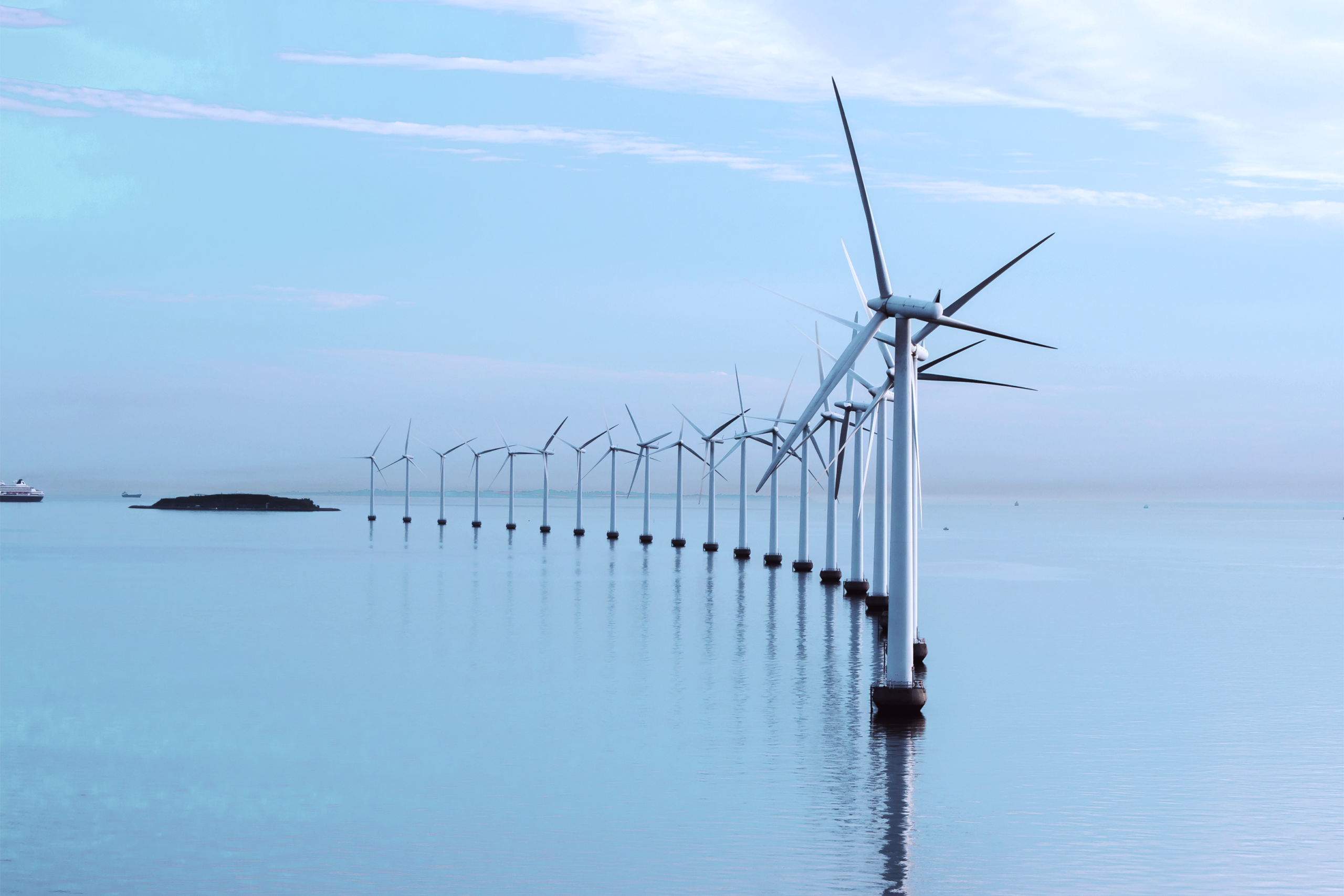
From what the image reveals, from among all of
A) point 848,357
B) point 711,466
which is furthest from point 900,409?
point 711,466

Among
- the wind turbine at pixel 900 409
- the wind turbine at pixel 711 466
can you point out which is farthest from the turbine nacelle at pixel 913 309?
the wind turbine at pixel 711 466

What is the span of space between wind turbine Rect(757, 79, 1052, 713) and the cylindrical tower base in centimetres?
6

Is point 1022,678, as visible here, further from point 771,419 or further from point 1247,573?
point 1247,573

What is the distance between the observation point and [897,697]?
41719 millimetres

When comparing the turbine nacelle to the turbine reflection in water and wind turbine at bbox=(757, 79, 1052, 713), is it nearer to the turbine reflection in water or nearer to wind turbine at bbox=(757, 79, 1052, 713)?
wind turbine at bbox=(757, 79, 1052, 713)

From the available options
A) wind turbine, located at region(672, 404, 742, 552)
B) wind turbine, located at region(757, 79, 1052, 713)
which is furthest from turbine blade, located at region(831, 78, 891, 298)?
wind turbine, located at region(672, 404, 742, 552)

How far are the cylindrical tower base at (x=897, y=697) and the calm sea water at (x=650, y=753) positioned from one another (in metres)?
0.79

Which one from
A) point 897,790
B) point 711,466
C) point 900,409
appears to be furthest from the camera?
point 711,466

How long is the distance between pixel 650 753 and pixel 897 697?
8.77m

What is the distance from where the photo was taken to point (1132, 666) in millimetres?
64000

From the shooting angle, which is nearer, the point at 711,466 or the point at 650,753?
the point at 650,753

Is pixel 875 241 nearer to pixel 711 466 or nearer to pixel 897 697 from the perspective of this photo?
pixel 897 697

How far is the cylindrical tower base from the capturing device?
4147 cm

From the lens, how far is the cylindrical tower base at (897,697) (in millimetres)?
41469
